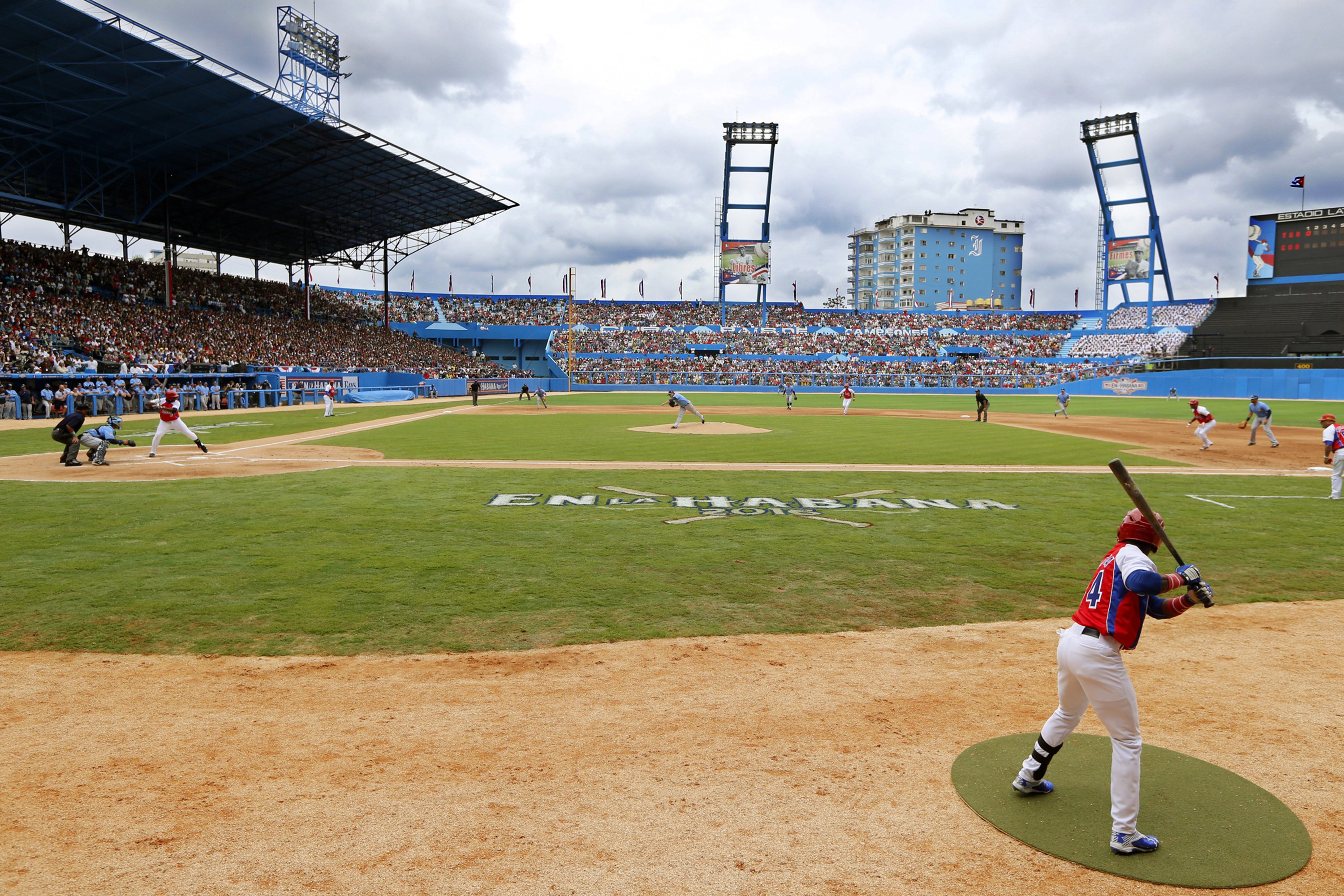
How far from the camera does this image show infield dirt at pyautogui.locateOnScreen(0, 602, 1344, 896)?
3807 millimetres

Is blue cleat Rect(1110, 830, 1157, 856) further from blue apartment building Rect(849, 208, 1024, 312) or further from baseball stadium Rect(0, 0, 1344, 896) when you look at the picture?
blue apartment building Rect(849, 208, 1024, 312)

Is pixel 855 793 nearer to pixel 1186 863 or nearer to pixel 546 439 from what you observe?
pixel 1186 863

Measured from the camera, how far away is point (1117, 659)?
4.18m

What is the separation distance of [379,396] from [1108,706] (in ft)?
180

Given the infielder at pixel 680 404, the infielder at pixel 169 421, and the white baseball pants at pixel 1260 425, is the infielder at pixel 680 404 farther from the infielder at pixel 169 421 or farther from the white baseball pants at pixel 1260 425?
the white baseball pants at pixel 1260 425

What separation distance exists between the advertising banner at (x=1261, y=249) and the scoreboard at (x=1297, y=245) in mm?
43

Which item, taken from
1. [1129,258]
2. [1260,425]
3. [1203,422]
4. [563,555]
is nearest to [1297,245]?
[1129,258]

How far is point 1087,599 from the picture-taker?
432 centimetres

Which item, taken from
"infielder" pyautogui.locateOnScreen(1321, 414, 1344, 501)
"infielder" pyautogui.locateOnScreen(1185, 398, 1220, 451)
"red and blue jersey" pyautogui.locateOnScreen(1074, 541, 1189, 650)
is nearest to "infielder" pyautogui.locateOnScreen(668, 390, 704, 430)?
"infielder" pyautogui.locateOnScreen(1185, 398, 1220, 451)

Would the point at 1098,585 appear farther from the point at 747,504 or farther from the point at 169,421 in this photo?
the point at 169,421

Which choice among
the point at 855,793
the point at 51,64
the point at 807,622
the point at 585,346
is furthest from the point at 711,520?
the point at 585,346

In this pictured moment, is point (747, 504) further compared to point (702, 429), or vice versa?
point (702, 429)

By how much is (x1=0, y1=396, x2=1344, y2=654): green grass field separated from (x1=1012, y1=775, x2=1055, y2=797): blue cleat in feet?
10.1

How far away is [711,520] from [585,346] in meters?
74.5
